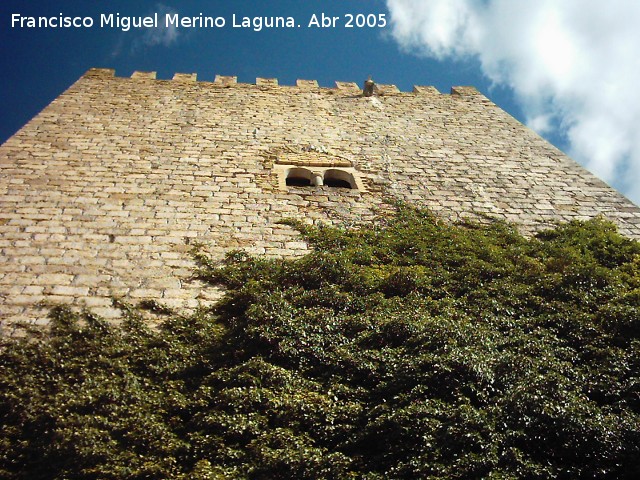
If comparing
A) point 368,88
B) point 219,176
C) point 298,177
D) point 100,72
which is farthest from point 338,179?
point 100,72

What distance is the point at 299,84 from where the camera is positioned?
12.3 m

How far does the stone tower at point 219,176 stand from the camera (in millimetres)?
6797

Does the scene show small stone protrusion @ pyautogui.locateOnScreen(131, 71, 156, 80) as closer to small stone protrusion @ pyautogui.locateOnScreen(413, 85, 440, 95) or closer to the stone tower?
the stone tower

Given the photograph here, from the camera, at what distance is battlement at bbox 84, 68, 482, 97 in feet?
38.8

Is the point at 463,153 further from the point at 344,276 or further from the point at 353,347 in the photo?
the point at 353,347

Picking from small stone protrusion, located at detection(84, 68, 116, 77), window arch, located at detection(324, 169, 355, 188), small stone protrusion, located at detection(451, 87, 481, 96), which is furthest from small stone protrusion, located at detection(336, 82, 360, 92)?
small stone protrusion, located at detection(84, 68, 116, 77)

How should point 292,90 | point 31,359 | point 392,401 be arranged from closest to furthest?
point 392,401 → point 31,359 → point 292,90

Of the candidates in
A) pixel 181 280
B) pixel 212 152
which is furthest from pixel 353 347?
pixel 212 152

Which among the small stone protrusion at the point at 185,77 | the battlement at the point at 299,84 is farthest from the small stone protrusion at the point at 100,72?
the small stone protrusion at the point at 185,77

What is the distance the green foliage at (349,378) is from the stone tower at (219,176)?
1.99 ft

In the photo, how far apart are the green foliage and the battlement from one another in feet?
20.0

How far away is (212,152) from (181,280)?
320cm

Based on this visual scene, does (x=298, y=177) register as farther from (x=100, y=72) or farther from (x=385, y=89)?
(x=100, y=72)

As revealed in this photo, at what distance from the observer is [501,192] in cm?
887
